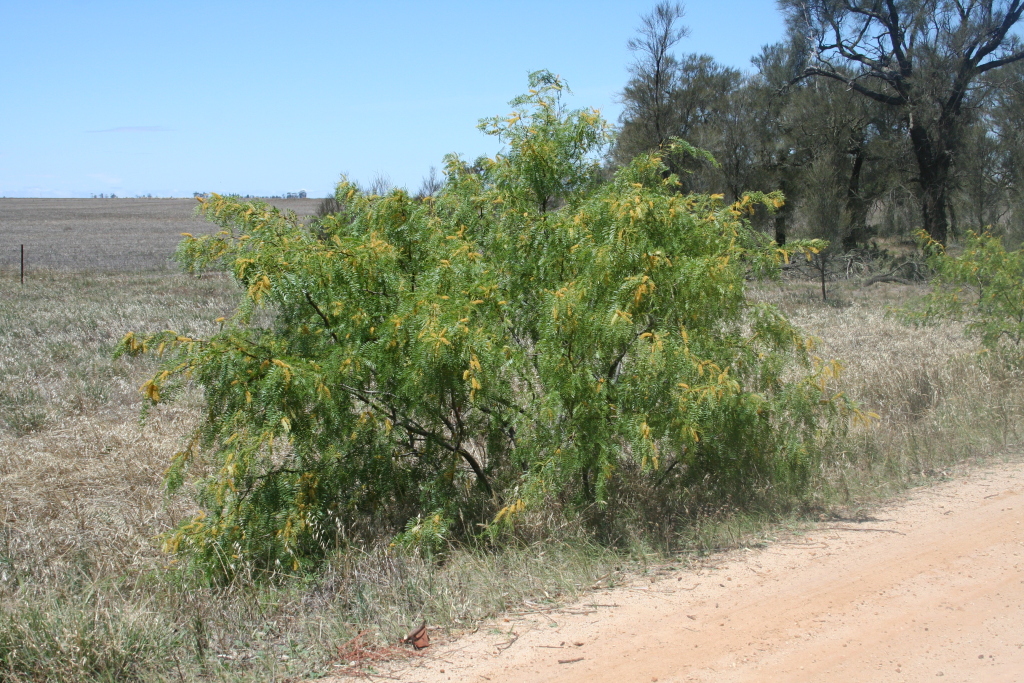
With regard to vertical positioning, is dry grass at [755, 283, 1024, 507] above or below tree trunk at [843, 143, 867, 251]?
below

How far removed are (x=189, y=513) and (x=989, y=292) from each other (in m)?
10.1

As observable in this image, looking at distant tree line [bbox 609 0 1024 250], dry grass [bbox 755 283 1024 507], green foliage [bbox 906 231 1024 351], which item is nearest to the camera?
dry grass [bbox 755 283 1024 507]

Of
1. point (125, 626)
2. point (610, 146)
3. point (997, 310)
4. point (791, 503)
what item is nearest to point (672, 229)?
point (610, 146)

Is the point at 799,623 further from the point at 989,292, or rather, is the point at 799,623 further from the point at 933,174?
the point at 933,174

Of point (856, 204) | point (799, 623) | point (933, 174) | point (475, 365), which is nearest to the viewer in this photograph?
point (799, 623)

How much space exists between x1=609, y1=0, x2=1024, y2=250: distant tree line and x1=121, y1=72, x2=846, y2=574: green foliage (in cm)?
1894

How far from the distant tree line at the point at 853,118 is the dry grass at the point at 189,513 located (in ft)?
48.3

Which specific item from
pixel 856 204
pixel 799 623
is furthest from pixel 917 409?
pixel 856 204

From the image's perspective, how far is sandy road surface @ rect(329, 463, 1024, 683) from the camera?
4.16 meters

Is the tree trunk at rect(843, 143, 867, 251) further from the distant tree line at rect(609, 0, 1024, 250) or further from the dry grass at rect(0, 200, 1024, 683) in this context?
the dry grass at rect(0, 200, 1024, 683)

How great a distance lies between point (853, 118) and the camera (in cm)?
3167

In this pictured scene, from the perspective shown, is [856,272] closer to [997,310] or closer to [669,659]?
[997,310]

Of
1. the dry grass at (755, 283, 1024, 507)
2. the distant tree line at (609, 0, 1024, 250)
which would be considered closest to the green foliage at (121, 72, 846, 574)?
the dry grass at (755, 283, 1024, 507)

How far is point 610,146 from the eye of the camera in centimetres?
746
